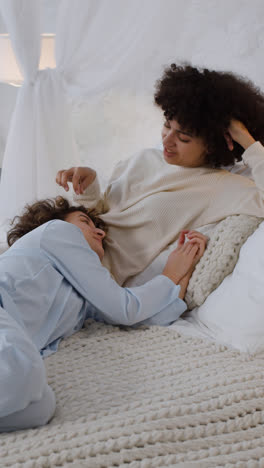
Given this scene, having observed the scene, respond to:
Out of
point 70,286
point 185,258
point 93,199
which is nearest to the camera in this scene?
point 70,286

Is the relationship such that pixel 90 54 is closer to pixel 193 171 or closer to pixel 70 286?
pixel 193 171

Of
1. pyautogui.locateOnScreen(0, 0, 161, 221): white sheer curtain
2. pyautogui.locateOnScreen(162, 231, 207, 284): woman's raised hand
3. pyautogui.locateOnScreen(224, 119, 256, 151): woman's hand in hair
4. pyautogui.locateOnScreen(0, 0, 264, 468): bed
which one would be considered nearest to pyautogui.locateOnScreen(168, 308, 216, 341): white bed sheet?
pyautogui.locateOnScreen(0, 0, 264, 468): bed

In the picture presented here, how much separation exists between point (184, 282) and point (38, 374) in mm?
671

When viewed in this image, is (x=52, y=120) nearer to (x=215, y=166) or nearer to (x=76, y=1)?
(x=76, y=1)

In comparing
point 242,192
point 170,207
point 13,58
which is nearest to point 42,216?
point 170,207

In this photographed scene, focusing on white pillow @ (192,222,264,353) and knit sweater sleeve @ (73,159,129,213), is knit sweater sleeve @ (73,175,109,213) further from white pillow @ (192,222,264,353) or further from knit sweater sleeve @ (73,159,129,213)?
white pillow @ (192,222,264,353)

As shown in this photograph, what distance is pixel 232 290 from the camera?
130 cm

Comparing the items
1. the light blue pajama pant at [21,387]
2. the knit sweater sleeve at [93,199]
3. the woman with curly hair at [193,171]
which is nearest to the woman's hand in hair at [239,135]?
the woman with curly hair at [193,171]

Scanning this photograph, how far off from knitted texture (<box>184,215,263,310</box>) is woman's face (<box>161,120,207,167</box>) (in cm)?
30

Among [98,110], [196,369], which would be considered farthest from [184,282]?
[98,110]

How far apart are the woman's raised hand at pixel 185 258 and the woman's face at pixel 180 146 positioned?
30cm

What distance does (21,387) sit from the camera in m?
0.86

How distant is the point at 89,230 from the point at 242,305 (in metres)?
0.54

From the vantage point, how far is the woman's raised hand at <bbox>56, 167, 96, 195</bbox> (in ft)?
5.81
